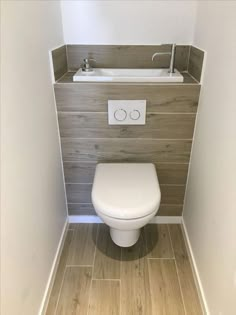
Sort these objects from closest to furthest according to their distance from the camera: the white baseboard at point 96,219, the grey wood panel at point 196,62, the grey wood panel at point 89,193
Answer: the grey wood panel at point 196,62 → the grey wood panel at point 89,193 → the white baseboard at point 96,219

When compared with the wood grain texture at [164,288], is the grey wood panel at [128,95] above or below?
above

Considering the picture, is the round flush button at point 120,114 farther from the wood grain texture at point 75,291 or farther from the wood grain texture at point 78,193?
the wood grain texture at point 75,291

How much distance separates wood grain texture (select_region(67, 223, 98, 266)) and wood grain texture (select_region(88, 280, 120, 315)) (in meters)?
0.17

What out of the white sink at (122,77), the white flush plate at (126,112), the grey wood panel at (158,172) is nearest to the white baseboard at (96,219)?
the grey wood panel at (158,172)

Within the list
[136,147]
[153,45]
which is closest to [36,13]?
[153,45]

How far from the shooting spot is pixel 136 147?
166cm

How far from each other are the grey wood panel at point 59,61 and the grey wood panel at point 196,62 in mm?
805

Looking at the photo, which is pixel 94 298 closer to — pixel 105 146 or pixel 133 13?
pixel 105 146

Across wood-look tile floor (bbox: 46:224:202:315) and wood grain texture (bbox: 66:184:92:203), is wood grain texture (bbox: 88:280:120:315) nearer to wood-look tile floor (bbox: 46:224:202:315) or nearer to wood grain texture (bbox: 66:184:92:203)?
wood-look tile floor (bbox: 46:224:202:315)

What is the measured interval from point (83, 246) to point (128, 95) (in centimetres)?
101

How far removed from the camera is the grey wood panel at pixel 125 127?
1.56m

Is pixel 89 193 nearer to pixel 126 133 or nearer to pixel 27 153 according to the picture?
pixel 126 133

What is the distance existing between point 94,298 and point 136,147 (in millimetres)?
892

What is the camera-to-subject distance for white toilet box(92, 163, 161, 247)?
1.29 meters
